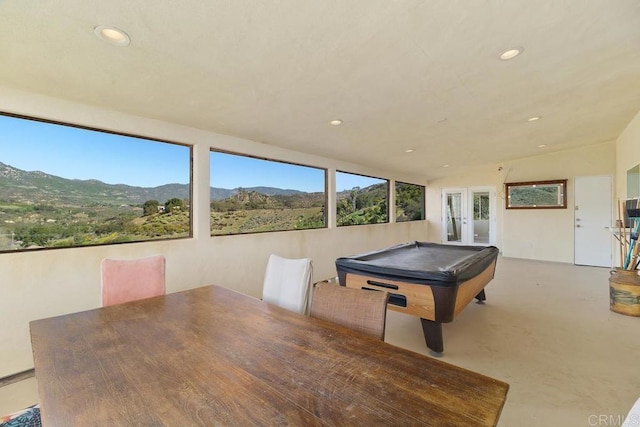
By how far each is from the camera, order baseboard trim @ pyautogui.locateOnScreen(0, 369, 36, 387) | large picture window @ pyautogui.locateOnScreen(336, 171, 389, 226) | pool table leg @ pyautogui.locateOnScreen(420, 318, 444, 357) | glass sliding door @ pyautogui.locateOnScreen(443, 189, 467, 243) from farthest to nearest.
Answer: glass sliding door @ pyautogui.locateOnScreen(443, 189, 467, 243)
large picture window @ pyautogui.locateOnScreen(336, 171, 389, 226)
pool table leg @ pyautogui.locateOnScreen(420, 318, 444, 357)
baseboard trim @ pyautogui.locateOnScreen(0, 369, 36, 387)

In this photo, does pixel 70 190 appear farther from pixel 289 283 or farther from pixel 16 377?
pixel 289 283

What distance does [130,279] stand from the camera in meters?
1.97

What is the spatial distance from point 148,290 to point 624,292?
5095 mm

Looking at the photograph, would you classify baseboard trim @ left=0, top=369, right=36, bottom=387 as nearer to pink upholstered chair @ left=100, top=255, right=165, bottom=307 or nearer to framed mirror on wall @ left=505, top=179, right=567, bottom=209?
pink upholstered chair @ left=100, top=255, right=165, bottom=307

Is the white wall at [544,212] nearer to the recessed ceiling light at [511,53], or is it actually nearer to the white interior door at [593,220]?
the white interior door at [593,220]

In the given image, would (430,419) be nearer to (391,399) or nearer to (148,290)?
(391,399)

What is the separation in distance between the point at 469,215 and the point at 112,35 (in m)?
8.69

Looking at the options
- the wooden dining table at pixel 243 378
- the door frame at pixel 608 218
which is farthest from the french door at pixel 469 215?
the wooden dining table at pixel 243 378

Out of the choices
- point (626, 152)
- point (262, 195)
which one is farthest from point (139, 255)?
point (626, 152)

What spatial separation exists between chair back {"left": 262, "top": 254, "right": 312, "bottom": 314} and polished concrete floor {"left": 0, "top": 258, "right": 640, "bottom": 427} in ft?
4.72

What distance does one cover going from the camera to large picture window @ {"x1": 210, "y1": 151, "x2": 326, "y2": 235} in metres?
3.67

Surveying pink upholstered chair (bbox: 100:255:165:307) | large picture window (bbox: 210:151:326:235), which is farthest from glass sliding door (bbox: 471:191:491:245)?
pink upholstered chair (bbox: 100:255:165:307)

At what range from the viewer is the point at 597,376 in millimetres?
2174

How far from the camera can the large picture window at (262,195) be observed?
3.67 meters
